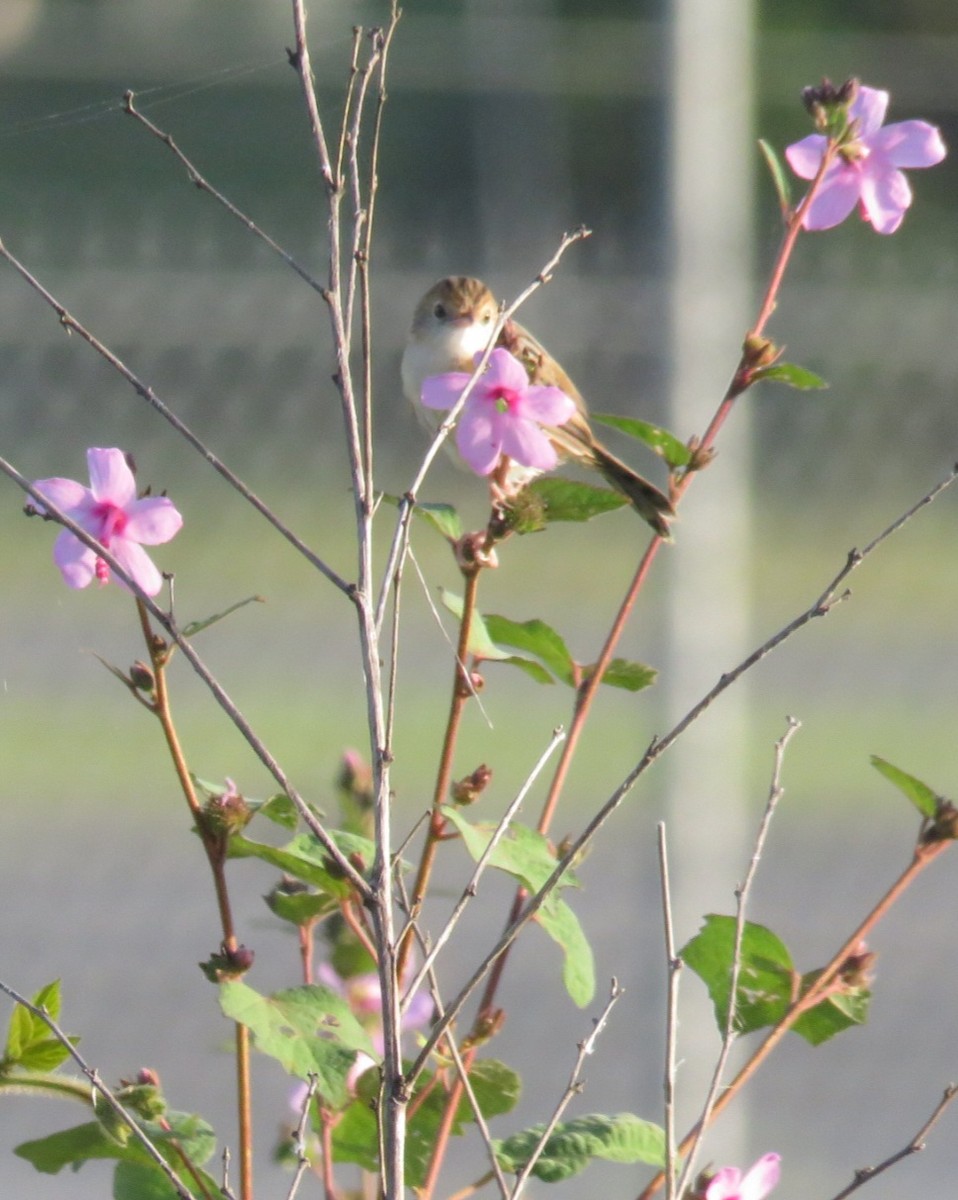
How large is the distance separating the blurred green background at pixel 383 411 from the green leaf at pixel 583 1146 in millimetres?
2243

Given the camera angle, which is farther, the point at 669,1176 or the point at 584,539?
the point at 584,539

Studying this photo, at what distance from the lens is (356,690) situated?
4668mm

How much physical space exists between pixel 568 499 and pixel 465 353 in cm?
154

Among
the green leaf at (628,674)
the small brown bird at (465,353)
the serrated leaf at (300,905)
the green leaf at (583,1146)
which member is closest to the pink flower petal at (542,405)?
the green leaf at (628,674)

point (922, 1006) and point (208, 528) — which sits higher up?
point (208, 528)

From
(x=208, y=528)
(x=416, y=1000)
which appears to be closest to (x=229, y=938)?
(x=416, y=1000)

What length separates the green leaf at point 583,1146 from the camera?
124 cm

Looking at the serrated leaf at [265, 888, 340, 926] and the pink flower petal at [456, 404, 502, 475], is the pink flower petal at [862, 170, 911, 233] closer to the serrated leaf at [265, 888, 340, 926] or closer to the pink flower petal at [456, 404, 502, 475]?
the pink flower petal at [456, 404, 502, 475]

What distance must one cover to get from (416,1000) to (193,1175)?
0.70 m

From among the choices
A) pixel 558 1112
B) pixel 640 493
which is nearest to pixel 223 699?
pixel 558 1112

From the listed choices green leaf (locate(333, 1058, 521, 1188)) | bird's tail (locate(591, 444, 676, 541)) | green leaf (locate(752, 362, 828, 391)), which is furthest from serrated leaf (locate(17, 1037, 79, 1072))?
green leaf (locate(752, 362, 828, 391))

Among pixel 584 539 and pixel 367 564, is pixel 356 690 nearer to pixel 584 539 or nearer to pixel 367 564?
pixel 584 539

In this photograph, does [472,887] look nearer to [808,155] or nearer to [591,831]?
[591,831]

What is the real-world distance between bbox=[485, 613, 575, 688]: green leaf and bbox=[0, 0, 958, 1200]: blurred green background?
2.04 meters
